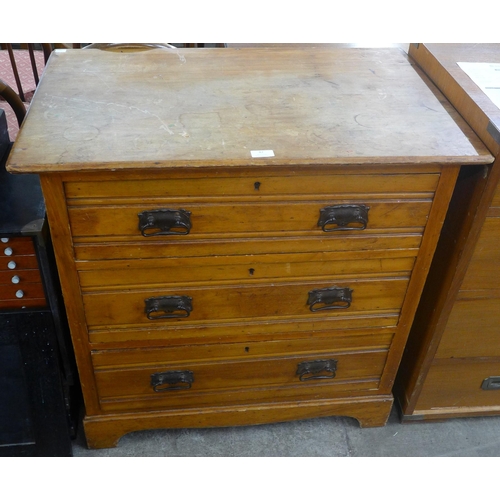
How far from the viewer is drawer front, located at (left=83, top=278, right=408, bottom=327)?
1581mm

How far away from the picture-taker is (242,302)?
1632mm

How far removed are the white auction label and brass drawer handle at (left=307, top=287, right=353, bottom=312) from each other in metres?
0.47

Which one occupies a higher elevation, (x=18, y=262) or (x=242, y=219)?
(x=242, y=219)

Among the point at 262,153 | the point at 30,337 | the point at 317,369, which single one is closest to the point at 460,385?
the point at 317,369

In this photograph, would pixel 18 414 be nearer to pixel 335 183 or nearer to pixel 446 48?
pixel 335 183

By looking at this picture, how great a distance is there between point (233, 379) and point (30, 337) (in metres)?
0.63

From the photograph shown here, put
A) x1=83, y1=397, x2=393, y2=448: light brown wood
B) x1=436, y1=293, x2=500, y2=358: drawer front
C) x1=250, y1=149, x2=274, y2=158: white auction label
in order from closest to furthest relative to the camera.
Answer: x1=250, y1=149, x2=274, y2=158: white auction label
x1=436, y1=293, x2=500, y2=358: drawer front
x1=83, y1=397, x2=393, y2=448: light brown wood

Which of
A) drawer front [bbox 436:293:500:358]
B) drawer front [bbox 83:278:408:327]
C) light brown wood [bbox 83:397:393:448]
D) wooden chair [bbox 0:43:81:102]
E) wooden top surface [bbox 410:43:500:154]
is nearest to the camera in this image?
wooden top surface [bbox 410:43:500:154]

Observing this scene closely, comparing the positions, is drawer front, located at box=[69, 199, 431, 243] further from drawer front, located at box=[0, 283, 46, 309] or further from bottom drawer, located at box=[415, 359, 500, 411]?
bottom drawer, located at box=[415, 359, 500, 411]

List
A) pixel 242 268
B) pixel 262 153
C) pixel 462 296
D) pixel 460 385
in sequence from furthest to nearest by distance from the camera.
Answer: pixel 460 385, pixel 462 296, pixel 242 268, pixel 262 153

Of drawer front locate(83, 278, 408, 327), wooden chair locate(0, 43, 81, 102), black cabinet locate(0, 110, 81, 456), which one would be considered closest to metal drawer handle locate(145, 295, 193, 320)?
drawer front locate(83, 278, 408, 327)

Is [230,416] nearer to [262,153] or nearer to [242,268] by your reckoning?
[242,268]

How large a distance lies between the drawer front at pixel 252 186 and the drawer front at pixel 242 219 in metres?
0.03

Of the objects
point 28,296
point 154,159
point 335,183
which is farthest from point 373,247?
point 28,296
